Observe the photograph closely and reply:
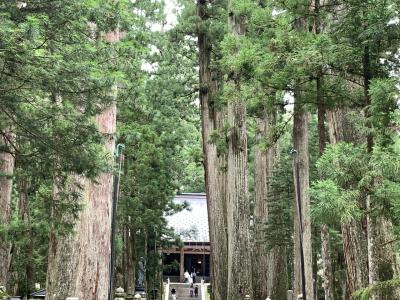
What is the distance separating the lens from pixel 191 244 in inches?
1281

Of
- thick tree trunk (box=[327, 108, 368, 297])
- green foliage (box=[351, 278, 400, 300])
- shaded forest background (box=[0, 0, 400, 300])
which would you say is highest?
shaded forest background (box=[0, 0, 400, 300])

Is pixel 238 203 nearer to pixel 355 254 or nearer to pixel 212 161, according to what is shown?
pixel 212 161

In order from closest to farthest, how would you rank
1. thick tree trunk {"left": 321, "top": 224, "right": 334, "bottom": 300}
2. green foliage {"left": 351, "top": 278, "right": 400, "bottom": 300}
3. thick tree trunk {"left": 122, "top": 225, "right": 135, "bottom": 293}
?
1. green foliage {"left": 351, "top": 278, "right": 400, "bottom": 300}
2. thick tree trunk {"left": 321, "top": 224, "right": 334, "bottom": 300}
3. thick tree trunk {"left": 122, "top": 225, "right": 135, "bottom": 293}

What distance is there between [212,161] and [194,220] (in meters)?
22.3

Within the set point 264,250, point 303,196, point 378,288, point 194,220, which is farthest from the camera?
point 194,220

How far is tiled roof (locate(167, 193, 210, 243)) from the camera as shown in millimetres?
33062

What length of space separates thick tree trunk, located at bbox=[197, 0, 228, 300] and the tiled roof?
59.6 ft

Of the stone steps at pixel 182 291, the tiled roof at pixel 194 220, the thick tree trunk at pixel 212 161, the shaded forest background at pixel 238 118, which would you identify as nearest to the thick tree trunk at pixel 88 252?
the shaded forest background at pixel 238 118

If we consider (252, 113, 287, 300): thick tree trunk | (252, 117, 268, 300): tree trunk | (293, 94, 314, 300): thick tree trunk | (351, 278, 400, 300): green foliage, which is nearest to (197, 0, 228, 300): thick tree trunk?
(252, 113, 287, 300): thick tree trunk

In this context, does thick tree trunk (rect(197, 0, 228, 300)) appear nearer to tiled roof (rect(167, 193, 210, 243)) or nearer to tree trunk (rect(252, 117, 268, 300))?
tree trunk (rect(252, 117, 268, 300))

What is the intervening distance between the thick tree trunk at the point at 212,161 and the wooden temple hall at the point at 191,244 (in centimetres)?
1550

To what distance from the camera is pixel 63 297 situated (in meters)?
7.14

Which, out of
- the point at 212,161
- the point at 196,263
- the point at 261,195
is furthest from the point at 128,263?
the point at 196,263

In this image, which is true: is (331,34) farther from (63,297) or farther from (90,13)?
(63,297)
